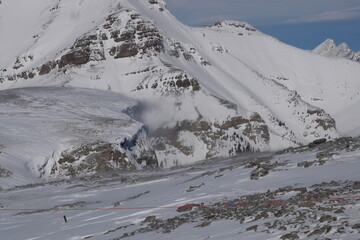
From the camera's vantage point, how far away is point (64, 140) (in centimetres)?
10025

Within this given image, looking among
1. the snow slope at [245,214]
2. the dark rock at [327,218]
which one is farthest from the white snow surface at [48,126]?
the dark rock at [327,218]

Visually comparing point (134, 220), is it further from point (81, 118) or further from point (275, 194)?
point (81, 118)

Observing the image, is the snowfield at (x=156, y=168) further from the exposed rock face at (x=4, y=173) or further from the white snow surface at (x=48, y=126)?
the exposed rock face at (x=4, y=173)

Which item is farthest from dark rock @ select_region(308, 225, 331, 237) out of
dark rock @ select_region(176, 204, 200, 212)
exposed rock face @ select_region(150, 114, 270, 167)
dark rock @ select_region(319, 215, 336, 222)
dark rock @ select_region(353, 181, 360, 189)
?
exposed rock face @ select_region(150, 114, 270, 167)

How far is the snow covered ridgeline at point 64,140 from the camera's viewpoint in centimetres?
Result: 8988

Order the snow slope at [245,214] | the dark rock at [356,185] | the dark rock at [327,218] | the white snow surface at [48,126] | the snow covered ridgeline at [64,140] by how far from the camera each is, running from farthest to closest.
A: the snow covered ridgeline at [64,140]
the white snow surface at [48,126]
the dark rock at [356,185]
the snow slope at [245,214]
the dark rock at [327,218]

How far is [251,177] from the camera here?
30.3 meters

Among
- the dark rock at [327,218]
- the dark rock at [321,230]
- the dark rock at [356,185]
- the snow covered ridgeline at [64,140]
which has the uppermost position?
A: the snow covered ridgeline at [64,140]

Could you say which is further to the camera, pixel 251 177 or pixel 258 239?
pixel 251 177

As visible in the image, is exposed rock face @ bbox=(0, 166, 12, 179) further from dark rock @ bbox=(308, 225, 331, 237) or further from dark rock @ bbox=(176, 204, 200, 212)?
dark rock @ bbox=(308, 225, 331, 237)

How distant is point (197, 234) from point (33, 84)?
190433 millimetres

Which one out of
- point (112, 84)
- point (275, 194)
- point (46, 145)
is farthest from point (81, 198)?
point (112, 84)

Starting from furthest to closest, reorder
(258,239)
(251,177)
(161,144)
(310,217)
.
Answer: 1. (161,144)
2. (251,177)
3. (310,217)
4. (258,239)

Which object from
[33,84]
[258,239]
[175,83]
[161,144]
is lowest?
[258,239]
